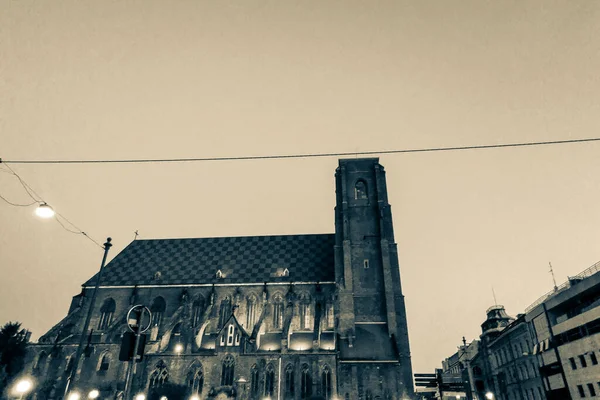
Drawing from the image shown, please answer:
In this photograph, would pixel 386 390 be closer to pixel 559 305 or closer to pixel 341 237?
pixel 341 237

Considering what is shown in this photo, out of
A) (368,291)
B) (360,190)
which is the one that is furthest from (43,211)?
(360,190)

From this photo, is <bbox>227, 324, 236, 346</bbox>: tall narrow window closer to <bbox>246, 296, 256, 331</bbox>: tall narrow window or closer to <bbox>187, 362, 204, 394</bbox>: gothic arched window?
<bbox>246, 296, 256, 331</bbox>: tall narrow window

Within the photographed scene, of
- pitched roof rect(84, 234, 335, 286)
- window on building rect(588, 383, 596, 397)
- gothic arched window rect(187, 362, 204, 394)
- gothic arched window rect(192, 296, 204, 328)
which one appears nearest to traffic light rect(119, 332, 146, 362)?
gothic arched window rect(187, 362, 204, 394)

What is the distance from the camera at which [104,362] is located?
1769 inches

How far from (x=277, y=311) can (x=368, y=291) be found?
38.3 feet

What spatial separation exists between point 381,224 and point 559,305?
21.9m

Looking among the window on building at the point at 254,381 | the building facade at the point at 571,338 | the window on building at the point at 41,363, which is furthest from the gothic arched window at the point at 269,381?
the building facade at the point at 571,338

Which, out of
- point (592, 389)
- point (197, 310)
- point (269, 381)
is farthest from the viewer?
point (197, 310)

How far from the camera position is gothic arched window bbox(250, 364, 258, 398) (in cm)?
3981

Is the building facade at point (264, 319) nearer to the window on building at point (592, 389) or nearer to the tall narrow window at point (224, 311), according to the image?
the tall narrow window at point (224, 311)

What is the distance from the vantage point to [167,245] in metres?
59.1

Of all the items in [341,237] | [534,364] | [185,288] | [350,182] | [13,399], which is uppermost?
[350,182]

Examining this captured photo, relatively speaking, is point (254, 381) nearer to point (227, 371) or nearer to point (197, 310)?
point (227, 371)

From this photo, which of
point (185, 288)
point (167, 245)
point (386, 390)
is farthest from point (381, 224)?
point (167, 245)
